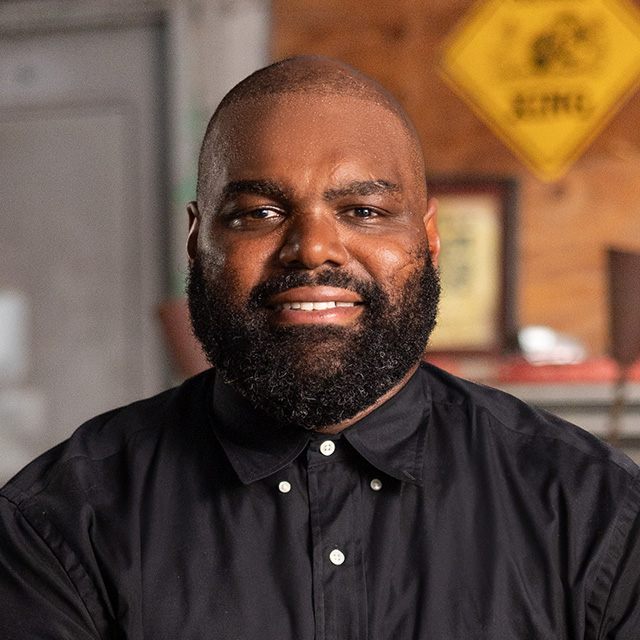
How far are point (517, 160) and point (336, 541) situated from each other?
178 centimetres

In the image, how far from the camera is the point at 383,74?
2645mm

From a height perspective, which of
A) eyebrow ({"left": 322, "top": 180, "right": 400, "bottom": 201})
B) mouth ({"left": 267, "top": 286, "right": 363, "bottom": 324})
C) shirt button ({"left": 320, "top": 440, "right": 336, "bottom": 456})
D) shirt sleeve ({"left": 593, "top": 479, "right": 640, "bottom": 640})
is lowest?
shirt sleeve ({"left": 593, "top": 479, "right": 640, "bottom": 640})

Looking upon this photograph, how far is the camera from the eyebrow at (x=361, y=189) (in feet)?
3.58

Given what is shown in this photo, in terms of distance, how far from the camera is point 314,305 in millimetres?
1070

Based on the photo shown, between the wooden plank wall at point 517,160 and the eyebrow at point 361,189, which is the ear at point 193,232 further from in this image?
the wooden plank wall at point 517,160

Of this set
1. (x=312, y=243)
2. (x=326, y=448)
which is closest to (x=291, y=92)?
(x=312, y=243)

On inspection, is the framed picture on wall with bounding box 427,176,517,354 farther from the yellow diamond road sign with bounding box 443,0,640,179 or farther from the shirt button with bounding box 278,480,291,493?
the shirt button with bounding box 278,480,291,493

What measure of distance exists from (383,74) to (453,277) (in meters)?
0.60

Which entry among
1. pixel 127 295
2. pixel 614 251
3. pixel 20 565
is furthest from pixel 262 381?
pixel 127 295

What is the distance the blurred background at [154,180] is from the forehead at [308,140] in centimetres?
122

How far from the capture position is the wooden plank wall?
8.39 feet

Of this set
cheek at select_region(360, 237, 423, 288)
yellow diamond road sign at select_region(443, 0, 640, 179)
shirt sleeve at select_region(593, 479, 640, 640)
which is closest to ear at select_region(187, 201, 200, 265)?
cheek at select_region(360, 237, 423, 288)

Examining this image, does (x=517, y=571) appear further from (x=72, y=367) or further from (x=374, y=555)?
(x=72, y=367)

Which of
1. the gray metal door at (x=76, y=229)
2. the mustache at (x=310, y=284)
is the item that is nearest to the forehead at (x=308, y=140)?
the mustache at (x=310, y=284)
